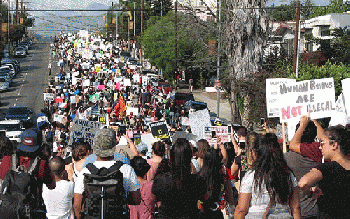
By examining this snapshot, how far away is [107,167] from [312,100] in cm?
515

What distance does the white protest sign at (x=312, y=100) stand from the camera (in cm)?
1001

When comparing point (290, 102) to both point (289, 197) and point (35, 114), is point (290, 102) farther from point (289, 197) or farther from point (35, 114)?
point (35, 114)

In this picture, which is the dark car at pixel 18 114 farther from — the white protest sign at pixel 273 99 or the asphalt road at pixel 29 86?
the white protest sign at pixel 273 99

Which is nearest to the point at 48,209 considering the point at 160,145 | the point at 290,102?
the point at 160,145

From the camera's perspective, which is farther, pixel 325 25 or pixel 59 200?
pixel 325 25

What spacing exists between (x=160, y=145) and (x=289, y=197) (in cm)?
260

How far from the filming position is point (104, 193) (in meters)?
5.57

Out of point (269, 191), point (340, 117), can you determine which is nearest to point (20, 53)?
point (340, 117)

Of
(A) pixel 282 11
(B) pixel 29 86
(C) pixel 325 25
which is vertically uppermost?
(C) pixel 325 25

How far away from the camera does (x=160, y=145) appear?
7.89 m

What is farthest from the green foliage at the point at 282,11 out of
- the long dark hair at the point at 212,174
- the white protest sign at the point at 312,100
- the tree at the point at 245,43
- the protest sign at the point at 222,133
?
the long dark hair at the point at 212,174

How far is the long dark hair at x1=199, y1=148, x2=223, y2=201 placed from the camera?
276 inches

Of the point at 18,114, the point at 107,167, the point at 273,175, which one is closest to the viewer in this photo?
the point at 273,175

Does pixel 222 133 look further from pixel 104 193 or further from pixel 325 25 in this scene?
pixel 325 25
